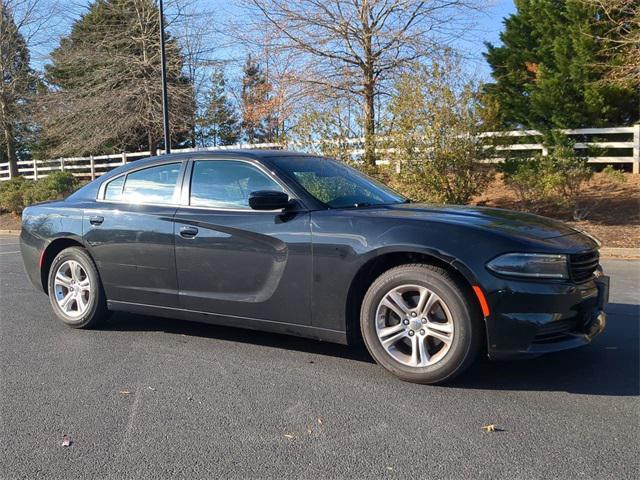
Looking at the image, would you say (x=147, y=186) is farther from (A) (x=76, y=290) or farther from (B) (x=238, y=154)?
(A) (x=76, y=290)

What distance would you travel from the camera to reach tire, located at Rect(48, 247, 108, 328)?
518 cm

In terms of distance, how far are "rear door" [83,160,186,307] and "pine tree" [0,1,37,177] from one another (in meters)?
28.2

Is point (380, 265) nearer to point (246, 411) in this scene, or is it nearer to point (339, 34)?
point (246, 411)

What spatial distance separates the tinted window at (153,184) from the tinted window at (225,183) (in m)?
0.22

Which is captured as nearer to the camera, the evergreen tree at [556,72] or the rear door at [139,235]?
the rear door at [139,235]

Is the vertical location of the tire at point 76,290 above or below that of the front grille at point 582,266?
below

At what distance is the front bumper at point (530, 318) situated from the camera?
11.4 feet

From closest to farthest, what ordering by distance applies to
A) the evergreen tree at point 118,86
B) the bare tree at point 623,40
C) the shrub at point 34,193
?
the bare tree at point 623,40, the shrub at point 34,193, the evergreen tree at point 118,86

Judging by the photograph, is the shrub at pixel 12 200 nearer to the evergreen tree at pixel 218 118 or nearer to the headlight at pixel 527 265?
the evergreen tree at pixel 218 118

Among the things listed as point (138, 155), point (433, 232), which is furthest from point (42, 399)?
point (138, 155)

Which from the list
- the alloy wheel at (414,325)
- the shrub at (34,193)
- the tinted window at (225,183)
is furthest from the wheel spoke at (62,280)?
the shrub at (34,193)

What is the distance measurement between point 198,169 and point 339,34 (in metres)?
11.9

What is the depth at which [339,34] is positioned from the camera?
51.0ft

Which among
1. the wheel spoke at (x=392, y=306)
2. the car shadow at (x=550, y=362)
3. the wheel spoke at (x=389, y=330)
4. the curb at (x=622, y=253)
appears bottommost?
the curb at (x=622, y=253)
